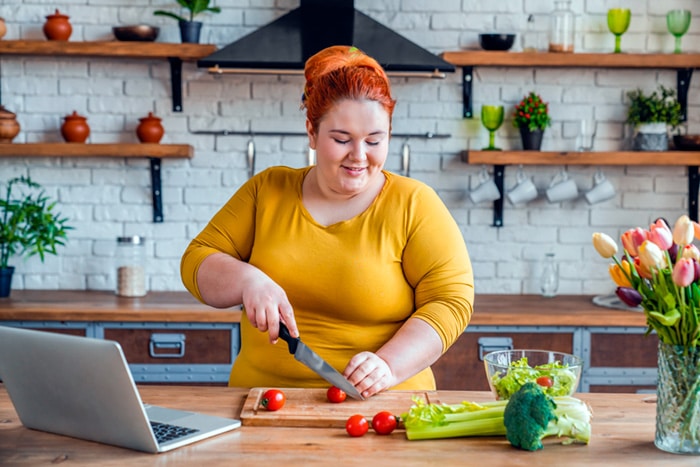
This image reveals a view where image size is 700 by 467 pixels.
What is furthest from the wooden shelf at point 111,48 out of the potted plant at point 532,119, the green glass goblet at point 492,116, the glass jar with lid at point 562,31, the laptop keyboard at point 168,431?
the laptop keyboard at point 168,431

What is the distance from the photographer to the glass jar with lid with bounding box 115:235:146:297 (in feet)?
12.1

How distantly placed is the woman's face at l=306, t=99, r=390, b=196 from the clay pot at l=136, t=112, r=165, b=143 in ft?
6.01

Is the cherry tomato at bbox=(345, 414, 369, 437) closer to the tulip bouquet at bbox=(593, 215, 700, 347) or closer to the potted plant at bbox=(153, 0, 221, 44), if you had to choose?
the tulip bouquet at bbox=(593, 215, 700, 347)

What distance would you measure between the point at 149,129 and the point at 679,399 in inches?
107

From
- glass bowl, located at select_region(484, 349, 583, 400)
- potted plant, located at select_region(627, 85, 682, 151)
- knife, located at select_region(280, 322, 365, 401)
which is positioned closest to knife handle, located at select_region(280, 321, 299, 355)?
knife, located at select_region(280, 322, 365, 401)

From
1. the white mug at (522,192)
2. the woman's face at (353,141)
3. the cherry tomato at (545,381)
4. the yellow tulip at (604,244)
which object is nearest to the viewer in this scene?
the yellow tulip at (604,244)

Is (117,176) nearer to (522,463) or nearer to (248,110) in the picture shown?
(248,110)

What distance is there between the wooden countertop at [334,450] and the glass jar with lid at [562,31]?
2.35m

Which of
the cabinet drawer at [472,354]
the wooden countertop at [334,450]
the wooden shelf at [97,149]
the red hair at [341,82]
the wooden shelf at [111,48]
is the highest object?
the wooden shelf at [111,48]

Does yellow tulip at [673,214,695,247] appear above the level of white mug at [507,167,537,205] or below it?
above

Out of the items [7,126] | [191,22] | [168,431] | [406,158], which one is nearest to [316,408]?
[168,431]

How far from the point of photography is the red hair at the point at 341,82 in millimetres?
2016

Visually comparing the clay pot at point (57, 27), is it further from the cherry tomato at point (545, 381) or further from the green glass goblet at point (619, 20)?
the cherry tomato at point (545, 381)

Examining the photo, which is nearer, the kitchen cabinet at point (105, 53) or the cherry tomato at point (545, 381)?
the cherry tomato at point (545, 381)
